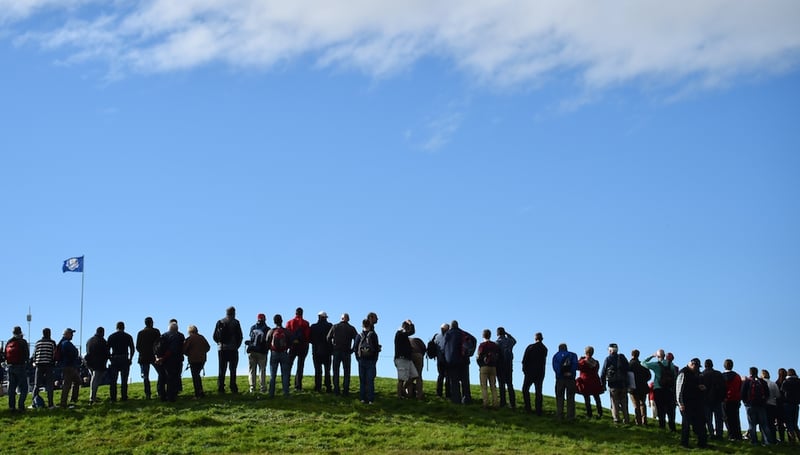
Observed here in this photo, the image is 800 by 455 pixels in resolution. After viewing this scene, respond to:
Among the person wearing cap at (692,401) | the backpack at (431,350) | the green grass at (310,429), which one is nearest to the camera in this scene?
the green grass at (310,429)

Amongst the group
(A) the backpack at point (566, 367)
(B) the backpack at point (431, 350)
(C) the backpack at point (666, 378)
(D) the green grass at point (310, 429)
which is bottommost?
(D) the green grass at point (310, 429)

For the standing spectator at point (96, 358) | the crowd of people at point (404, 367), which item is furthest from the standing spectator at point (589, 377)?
the standing spectator at point (96, 358)

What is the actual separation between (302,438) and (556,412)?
7728 millimetres

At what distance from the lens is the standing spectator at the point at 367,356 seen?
28.0m

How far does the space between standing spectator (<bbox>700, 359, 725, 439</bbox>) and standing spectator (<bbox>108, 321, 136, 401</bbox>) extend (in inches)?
594

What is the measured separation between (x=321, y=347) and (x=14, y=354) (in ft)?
26.4

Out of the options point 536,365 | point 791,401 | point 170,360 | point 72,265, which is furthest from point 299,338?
point 72,265

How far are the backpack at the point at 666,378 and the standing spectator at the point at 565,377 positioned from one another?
2.22 metres

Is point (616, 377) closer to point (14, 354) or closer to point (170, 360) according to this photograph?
point (170, 360)

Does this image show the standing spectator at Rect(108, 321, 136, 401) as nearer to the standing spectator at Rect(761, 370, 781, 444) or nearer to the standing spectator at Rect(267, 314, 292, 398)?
the standing spectator at Rect(267, 314, 292, 398)

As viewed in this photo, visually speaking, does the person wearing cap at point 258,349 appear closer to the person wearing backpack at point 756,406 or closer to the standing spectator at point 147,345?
the standing spectator at point 147,345

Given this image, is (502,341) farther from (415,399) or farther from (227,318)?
(227,318)

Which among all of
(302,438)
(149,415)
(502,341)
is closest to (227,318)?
(149,415)

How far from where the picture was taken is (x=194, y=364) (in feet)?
93.7
